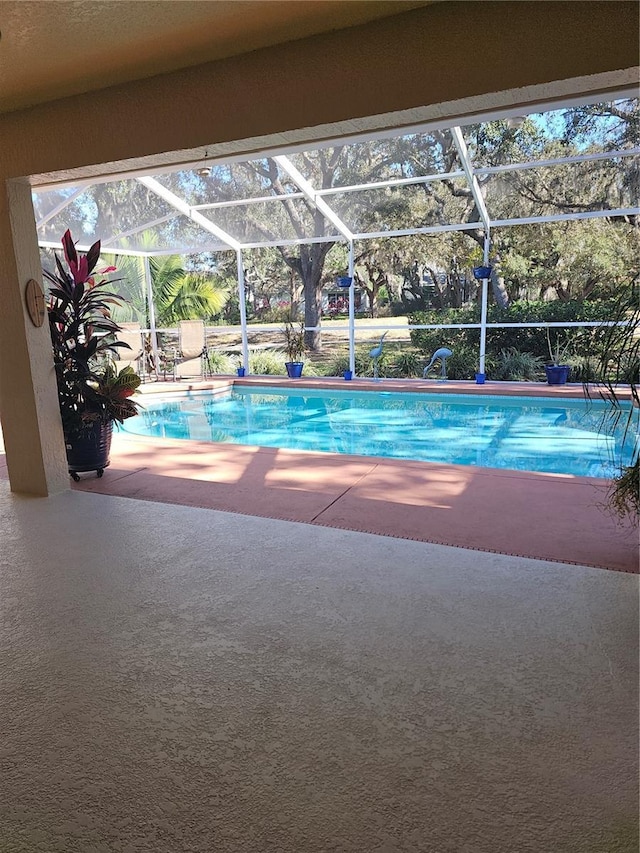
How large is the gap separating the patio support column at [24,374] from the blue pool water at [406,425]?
3257 mm

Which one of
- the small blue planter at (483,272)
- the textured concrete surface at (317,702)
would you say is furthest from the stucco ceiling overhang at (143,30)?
the small blue planter at (483,272)

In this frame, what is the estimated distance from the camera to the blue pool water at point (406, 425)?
633cm

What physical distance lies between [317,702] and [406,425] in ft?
20.6

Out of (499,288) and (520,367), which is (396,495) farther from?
(499,288)

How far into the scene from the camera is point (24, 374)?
3.98m

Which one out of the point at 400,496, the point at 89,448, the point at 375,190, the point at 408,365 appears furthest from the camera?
the point at 408,365

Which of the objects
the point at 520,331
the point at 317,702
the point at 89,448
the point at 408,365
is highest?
the point at 520,331

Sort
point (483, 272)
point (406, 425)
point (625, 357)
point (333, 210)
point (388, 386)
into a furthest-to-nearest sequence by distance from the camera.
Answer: point (388, 386)
point (483, 272)
point (333, 210)
point (406, 425)
point (625, 357)

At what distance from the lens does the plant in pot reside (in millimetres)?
4355

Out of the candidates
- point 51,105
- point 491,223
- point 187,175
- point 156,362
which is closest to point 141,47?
point 51,105

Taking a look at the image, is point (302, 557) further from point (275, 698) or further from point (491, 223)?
point (491, 223)

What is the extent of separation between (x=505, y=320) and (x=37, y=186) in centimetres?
954

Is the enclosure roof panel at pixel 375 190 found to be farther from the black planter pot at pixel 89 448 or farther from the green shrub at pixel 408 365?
the black planter pot at pixel 89 448

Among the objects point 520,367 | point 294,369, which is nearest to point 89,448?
point 294,369
